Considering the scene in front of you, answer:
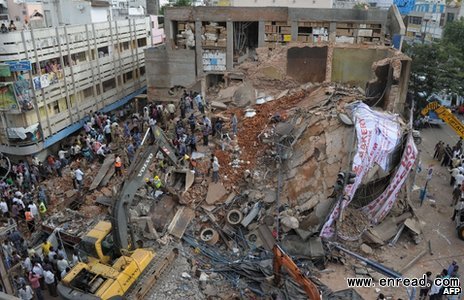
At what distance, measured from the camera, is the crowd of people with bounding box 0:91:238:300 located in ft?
40.7

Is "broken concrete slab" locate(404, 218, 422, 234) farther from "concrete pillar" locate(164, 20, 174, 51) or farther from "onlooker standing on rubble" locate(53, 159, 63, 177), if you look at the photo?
"concrete pillar" locate(164, 20, 174, 51)

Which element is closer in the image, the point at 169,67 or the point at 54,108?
the point at 54,108

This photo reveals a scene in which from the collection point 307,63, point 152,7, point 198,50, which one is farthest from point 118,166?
point 152,7

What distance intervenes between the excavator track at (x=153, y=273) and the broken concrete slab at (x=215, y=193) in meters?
2.83

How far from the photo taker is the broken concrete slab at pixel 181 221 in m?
14.1

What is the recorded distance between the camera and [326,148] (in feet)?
51.2

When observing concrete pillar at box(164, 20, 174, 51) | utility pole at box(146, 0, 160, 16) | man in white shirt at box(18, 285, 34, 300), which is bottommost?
man in white shirt at box(18, 285, 34, 300)

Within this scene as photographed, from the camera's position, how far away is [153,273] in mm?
11547

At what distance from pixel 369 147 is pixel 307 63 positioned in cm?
1100

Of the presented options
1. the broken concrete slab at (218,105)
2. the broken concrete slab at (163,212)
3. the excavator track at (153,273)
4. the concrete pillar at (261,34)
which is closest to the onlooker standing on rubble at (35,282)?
the excavator track at (153,273)

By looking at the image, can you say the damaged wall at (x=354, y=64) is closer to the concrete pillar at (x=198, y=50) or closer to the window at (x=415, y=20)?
the concrete pillar at (x=198, y=50)

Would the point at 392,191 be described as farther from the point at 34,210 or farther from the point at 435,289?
the point at 34,210

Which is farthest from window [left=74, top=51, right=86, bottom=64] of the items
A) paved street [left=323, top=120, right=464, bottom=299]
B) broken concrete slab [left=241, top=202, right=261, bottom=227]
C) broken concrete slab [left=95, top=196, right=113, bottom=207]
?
paved street [left=323, top=120, right=464, bottom=299]

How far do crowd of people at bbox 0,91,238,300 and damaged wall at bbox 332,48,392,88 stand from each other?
817 cm
